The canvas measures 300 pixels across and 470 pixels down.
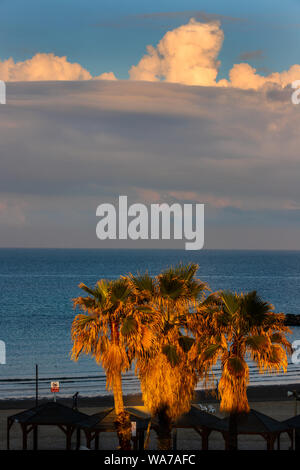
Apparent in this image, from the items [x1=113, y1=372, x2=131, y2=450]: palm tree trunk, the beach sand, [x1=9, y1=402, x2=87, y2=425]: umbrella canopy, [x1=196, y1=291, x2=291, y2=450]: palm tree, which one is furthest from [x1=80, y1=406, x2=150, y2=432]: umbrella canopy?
the beach sand

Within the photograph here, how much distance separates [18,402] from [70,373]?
20.6m

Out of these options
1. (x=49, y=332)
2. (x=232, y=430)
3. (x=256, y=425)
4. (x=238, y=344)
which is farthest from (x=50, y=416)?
(x=49, y=332)

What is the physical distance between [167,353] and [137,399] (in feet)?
62.7

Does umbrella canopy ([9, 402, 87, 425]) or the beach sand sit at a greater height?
umbrella canopy ([9, 402, 87, 425])

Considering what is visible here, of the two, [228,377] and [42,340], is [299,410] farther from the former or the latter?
[42,340]

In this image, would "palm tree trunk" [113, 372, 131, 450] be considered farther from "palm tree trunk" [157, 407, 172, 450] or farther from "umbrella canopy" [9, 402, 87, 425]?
"umbrella canopy" [9, 402, 87, 425]

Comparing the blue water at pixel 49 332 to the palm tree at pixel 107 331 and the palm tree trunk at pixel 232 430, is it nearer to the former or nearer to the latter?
the palm tree at pixel 107 331

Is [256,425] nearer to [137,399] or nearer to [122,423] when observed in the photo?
[122,423]

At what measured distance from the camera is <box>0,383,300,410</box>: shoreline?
3516cm

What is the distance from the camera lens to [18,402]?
1460 inches

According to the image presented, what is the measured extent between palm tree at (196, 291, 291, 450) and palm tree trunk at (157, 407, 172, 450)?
6.51 feet

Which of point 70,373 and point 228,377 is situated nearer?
point 228,377
